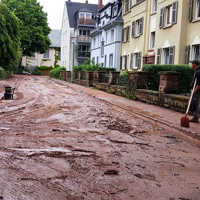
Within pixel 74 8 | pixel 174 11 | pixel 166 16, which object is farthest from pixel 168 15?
pixel 74 8

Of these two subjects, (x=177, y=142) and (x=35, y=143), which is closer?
(x=35, y=143)

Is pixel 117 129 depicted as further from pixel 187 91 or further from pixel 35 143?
pixel 187 91

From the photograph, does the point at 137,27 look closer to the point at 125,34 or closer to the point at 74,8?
the point at 125,34

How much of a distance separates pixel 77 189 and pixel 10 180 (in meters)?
0.82

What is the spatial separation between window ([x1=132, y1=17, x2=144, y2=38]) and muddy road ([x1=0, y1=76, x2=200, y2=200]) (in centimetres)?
2094

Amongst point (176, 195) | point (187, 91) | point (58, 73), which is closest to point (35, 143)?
point (176, 195)

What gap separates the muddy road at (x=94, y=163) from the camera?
10.5ft

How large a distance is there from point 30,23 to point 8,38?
33116 millimetres

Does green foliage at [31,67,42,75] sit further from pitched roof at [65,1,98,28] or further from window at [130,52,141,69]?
window at [130,52,141,69]

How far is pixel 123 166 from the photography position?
4.08 metres

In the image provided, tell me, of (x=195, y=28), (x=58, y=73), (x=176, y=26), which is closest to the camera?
(x=195, y=28)

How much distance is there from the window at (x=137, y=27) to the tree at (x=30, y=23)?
30.5 meters

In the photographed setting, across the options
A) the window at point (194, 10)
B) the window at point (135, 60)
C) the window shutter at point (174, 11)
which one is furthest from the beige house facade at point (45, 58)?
the window at point (194, 10)

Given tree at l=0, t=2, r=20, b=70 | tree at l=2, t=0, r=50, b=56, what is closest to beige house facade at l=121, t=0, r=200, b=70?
tree at l=0, t=2, r=20, b=70
